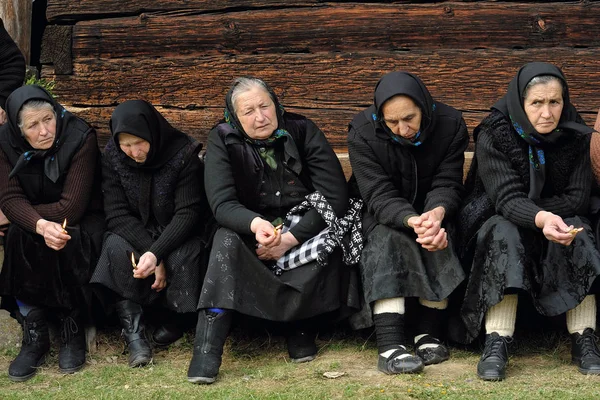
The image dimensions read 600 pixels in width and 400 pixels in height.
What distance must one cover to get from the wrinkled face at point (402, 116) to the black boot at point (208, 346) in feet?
4.24

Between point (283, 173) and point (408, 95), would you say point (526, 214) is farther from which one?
point (283, 173)

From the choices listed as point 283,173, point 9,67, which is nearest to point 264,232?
point 283,173

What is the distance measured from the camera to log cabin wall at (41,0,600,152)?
616 cm

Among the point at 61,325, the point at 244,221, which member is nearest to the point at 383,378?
the point at 244,221

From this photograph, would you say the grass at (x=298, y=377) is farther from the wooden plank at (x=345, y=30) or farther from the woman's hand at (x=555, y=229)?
the wooden plank at (x=345, y=30)

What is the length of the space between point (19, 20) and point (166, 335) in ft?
9.28

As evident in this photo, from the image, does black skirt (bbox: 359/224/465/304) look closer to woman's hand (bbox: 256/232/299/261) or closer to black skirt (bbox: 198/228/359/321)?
black skirt (bbox: 198/228/359/321)

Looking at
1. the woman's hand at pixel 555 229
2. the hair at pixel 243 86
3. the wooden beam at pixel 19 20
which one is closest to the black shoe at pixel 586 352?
the woman's hand at pixel 555 229

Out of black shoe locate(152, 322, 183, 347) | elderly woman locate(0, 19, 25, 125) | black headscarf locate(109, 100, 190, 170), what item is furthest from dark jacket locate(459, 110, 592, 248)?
elderly woman locate(0, 19, 25, 125)

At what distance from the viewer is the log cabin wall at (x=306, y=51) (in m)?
6.16

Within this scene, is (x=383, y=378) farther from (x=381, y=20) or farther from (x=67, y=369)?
(x=381, y=20)

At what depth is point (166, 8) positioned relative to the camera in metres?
6.61

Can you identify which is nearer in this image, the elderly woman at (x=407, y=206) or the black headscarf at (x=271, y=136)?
the elderly woman at (x=407, y=206)

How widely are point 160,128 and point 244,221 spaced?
76 centimetres
